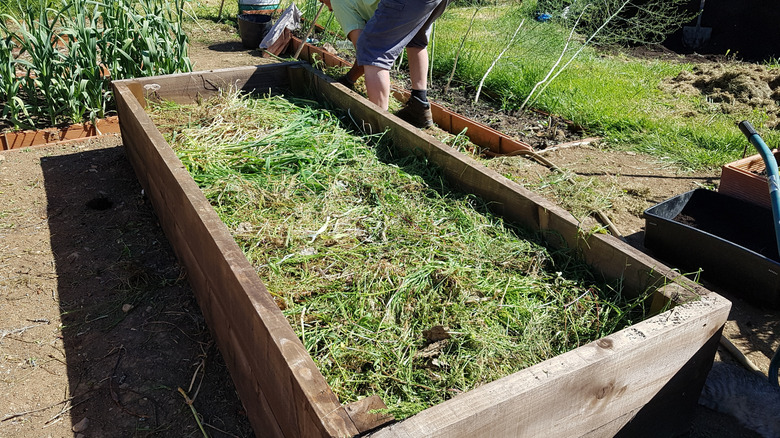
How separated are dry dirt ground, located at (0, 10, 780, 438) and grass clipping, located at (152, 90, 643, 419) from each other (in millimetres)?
539

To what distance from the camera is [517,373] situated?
1408 millimetres

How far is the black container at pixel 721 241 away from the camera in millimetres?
2689

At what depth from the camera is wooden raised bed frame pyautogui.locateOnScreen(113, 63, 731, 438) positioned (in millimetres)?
1330

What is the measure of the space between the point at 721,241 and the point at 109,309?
278 centimetres

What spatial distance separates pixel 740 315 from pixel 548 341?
1.41 meters

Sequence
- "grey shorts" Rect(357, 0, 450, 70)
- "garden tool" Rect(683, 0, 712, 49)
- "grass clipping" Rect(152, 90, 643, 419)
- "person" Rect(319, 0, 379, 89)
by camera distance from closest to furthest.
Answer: "grass clipping" Rect(152, 90, 643, 419), "grey shorts" Rect(357, 0, 450, 70), "person" Rect(319, 0, 379, 89), "garden tool" Rect(683, 0, 712, 49)

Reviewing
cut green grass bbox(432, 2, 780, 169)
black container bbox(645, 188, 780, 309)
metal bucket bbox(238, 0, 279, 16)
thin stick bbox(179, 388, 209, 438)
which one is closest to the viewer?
thin stick bbox(179, 388, 209, 438)

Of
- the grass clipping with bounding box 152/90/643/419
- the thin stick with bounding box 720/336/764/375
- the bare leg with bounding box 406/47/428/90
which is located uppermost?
the bare leg with bounding box 406/47/428/90

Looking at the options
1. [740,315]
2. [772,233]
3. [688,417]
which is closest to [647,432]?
[688,417]

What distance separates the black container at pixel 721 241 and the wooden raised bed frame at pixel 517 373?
103 cm

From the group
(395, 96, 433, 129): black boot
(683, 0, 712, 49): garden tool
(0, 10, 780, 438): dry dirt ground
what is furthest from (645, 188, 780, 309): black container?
(683, 0, 712, 49): garden tool

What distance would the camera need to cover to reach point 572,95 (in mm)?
5367

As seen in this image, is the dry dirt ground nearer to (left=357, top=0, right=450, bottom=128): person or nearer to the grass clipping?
the grass clipping

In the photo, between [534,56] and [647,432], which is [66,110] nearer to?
[534,56]
